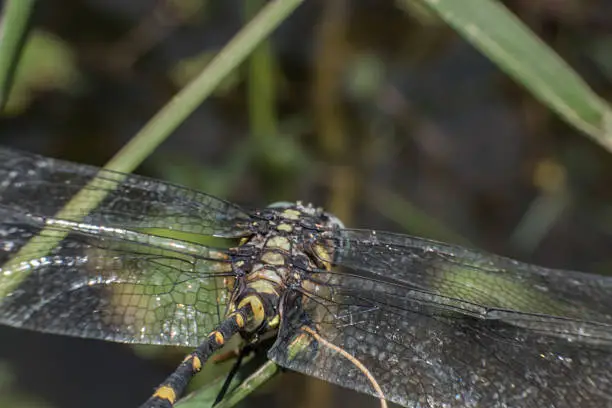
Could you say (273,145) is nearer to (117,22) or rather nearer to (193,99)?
(117,22)

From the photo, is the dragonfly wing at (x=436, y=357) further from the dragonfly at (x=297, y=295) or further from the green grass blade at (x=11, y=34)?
the green grass blade at (x=11, y=34)

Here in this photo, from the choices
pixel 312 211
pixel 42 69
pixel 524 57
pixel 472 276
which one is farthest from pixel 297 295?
pixel 42 69

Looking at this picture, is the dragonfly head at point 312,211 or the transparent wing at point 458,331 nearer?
the transparent wing at point 458,331

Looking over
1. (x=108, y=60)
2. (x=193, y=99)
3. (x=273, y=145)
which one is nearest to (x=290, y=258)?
(x=193, y=99)

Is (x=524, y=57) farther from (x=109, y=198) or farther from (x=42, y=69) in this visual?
(x=42, y=69)

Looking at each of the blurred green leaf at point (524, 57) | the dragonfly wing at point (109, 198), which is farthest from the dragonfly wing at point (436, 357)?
the blurred green leaf at point (524, 57)

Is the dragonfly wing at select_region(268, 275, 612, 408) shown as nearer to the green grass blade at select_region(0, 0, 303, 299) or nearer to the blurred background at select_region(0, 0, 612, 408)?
the green grass blade at select_region(0, 0, 303, 299)
